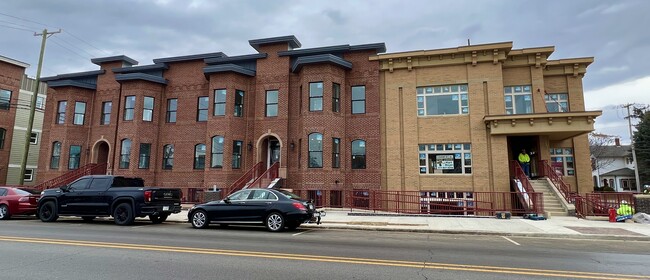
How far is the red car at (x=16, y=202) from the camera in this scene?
50.2 ft

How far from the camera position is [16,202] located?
1537 centimetres


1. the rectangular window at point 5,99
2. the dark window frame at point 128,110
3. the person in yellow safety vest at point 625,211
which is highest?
the rectangular window at point 5,99

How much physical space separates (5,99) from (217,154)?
78.0 feet

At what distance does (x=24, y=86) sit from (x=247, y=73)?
999 inches

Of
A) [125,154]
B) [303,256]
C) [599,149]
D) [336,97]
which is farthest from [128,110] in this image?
[599,149]

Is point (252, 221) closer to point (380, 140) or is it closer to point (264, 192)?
point (264, 192)

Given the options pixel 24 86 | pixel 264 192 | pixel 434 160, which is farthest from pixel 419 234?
pixel 24 86

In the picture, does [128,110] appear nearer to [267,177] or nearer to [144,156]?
[144,156]

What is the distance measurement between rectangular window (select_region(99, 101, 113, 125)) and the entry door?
12.5 m

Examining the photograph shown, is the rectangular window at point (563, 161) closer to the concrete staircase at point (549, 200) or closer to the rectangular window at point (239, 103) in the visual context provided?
the concrete staircase at point (549, 200)

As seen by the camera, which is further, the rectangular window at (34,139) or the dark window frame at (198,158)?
the rectangular window at (34,139)

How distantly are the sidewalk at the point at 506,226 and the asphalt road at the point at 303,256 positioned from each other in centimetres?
81

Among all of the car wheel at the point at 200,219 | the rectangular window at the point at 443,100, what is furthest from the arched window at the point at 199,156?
the rectangular window at the point at 443,100

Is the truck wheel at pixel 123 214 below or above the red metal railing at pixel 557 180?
below
